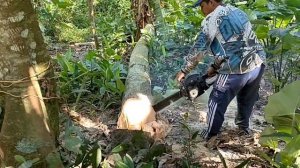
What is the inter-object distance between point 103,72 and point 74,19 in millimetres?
5559

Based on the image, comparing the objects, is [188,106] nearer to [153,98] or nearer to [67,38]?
[153,98]

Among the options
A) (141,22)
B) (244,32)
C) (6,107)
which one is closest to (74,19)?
(141,22)

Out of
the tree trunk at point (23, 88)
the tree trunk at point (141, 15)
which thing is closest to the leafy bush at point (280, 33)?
the tree trunk at point (23, 88)

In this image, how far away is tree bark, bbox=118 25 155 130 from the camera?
4297 millimetres

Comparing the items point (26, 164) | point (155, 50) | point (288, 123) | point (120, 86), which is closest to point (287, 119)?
point (288, 123)

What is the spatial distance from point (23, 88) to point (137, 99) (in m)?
1.97

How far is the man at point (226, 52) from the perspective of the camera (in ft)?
13.2

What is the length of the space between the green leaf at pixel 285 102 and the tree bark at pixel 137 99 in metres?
1.68

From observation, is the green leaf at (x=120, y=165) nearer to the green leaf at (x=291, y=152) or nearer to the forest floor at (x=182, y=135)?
the forest floor at (x=182, y=135)

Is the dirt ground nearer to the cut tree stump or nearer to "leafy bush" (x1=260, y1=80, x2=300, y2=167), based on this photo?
the cut tree stump

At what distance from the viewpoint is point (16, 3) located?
270cm

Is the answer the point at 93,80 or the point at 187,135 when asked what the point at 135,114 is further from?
the point at 93,80

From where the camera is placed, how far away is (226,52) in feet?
13.3

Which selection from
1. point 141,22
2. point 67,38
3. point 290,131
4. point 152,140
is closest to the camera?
point 290,131
